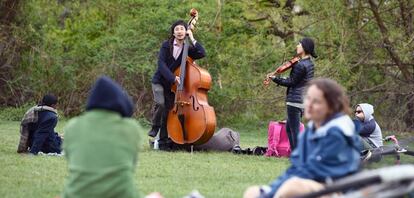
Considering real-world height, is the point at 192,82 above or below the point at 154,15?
below

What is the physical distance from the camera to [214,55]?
64.4ft

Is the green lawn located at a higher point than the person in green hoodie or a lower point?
lower

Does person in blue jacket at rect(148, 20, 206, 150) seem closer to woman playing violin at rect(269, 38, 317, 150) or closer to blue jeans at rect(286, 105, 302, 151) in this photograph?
woman playing violin at rect(269, 38, 317, 150)

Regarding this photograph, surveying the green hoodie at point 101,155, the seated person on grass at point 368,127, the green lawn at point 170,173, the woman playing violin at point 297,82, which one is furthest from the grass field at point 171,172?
the green hoodie at point 101,155

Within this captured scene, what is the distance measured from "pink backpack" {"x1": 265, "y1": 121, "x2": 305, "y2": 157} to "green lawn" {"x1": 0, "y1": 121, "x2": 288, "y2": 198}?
56 centimetres

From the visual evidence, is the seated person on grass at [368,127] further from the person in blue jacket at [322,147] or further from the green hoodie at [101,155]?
the green hoodie at [101,155]

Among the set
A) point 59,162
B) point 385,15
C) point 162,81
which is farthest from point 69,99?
point 59,162

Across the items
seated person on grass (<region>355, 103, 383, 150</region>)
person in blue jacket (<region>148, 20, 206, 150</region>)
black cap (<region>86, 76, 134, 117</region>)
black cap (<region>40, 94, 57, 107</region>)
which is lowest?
seated person on grass (<region>355, 103, 383, 150</region>)

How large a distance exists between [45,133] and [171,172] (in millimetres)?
2310

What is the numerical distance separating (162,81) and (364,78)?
8.07 m

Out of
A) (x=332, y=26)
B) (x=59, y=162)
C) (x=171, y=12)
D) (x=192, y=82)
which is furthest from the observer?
(x=171, y=12)

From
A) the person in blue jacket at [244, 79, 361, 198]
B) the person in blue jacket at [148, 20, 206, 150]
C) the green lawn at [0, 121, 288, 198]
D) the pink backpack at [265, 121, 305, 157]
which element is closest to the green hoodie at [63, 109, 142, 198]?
the person in blue jacket at [244, 79, 361, 198]

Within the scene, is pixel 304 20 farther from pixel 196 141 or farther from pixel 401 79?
pixel 196 141

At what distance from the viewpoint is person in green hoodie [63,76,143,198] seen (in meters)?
5.17
